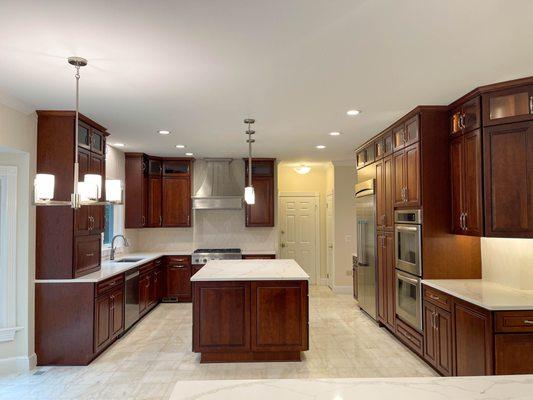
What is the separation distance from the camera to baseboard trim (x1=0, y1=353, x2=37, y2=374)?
370 centimetres

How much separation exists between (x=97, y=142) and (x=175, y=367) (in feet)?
9.04

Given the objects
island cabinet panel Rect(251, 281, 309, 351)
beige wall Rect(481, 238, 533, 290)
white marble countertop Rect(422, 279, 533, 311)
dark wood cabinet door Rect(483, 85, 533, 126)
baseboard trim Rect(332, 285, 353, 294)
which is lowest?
baseboard trim Rect(332, 285, 353, 294)

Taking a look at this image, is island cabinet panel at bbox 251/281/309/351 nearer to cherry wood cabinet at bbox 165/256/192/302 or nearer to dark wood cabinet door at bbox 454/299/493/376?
dark wood cabinet door at bbox 454/299/493/376

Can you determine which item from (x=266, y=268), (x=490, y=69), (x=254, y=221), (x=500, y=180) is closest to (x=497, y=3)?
(x=490, y=69)

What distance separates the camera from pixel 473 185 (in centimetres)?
345

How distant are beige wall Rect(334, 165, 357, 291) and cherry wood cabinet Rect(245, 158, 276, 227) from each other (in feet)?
4.33

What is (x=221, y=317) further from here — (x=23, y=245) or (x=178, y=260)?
(x=178, y=260)

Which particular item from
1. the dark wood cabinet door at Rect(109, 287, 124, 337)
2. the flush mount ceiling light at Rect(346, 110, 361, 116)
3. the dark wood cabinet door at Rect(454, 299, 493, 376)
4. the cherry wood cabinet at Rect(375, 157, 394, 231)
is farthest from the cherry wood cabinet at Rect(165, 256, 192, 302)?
the dark wood cabinet door at Rect(454, 299, 493, 376)

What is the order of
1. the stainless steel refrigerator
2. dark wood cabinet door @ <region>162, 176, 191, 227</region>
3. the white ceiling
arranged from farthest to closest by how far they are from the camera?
dark wood cabinet door @ <region>162, 176, 191, 227</region>
the stainless steel refrigerator
the white ceiling

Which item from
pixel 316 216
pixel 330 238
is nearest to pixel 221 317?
pixel 330 238

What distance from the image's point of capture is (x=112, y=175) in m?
6.15

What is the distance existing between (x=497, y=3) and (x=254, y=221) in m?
5.57

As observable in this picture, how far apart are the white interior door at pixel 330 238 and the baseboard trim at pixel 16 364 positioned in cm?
533

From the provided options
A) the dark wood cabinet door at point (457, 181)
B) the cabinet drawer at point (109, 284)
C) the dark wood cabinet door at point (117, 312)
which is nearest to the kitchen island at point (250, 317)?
the cabinet drawer at point (109, 284)
